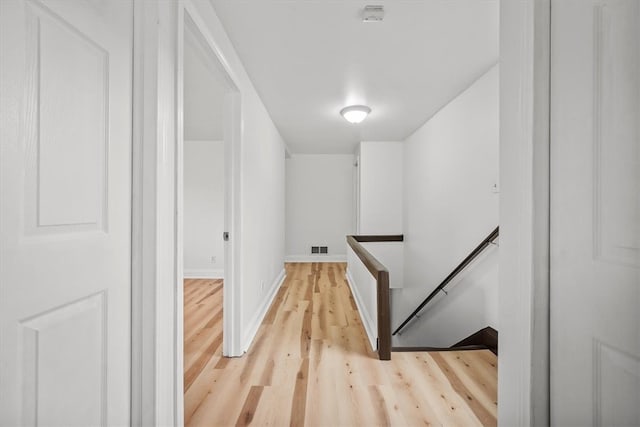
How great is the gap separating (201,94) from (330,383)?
301 centimetres

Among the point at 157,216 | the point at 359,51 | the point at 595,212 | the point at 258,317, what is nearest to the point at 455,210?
the point at 359,51

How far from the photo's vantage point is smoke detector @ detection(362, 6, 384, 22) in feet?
5.72

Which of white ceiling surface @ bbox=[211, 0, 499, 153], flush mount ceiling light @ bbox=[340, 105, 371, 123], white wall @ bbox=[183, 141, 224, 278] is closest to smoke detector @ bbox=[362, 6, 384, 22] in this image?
white ceiling surface @ bbox=[211, 0, 499, 153]

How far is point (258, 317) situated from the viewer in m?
2.98

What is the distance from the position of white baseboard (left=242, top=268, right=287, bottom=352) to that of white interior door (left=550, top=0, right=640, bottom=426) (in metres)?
2.09

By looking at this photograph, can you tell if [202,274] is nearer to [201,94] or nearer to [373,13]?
[201,94]

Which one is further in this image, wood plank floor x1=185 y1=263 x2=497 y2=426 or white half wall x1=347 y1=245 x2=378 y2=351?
white half wall x1=347 y1=245 x2=378 y2=351

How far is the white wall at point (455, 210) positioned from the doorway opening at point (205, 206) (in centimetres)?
208

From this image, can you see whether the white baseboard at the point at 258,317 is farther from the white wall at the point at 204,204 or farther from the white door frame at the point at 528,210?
the white door frame at the point at 528,210

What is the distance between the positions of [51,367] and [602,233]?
4.81 feet

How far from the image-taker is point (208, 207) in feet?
17.5

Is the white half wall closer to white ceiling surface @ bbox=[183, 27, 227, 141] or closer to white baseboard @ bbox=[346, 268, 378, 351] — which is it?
white baseboard @ bbox=[346, 268, 378, 351]

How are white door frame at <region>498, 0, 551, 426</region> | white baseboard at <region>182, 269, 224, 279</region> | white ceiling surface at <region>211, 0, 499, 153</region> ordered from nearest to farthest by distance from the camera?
white door frame at <region>498, 0, 551, 426</region> → white ceiling surface at <region>211, 0, 499, 153</region> → white baseboard at <region>182, 269, 224, 279</region>

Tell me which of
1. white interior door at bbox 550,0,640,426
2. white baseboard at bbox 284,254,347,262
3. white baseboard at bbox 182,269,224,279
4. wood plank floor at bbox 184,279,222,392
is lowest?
wood plank floor at bbox 184,279,222,392
